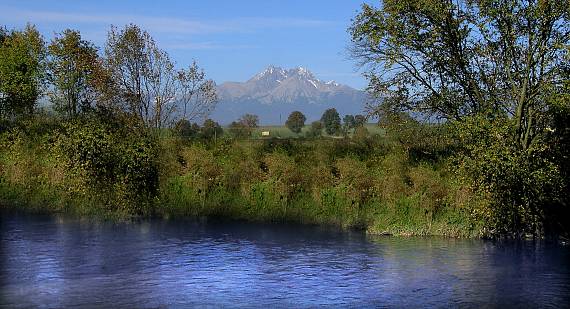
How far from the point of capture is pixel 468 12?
37562 mm

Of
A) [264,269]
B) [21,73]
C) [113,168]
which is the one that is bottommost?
[264,269]

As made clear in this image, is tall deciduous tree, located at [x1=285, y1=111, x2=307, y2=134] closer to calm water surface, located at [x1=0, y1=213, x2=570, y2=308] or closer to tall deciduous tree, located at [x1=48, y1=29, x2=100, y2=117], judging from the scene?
tall deciduous tree, located at [x1=48, y1=29, x2=100, y2=117]

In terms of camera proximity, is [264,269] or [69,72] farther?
[69,72]

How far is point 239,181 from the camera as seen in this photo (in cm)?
4666

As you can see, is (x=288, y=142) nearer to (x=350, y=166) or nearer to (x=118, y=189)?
(x=350, y=166)

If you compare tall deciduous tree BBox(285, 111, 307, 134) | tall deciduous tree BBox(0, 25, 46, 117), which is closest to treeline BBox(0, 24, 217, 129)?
tall deciduous tree BBox(0, 25, 46, 117)

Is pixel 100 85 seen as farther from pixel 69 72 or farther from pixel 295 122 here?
pixel 295 122

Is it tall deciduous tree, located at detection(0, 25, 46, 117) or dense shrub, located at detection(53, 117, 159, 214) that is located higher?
tall deciduous tree, located at detection(0, 25, 46, 117)

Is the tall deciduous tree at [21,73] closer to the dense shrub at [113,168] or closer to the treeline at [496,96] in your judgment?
the dense shrub at [113,168]

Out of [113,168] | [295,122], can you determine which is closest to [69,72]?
[113,168]

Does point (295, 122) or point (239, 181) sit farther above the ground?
point (295, 122)

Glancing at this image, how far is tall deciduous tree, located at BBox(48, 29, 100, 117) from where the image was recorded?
72562 mm

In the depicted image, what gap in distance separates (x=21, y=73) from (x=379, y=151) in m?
51.6

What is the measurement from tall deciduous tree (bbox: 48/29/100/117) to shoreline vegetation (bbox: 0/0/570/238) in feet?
37.8
